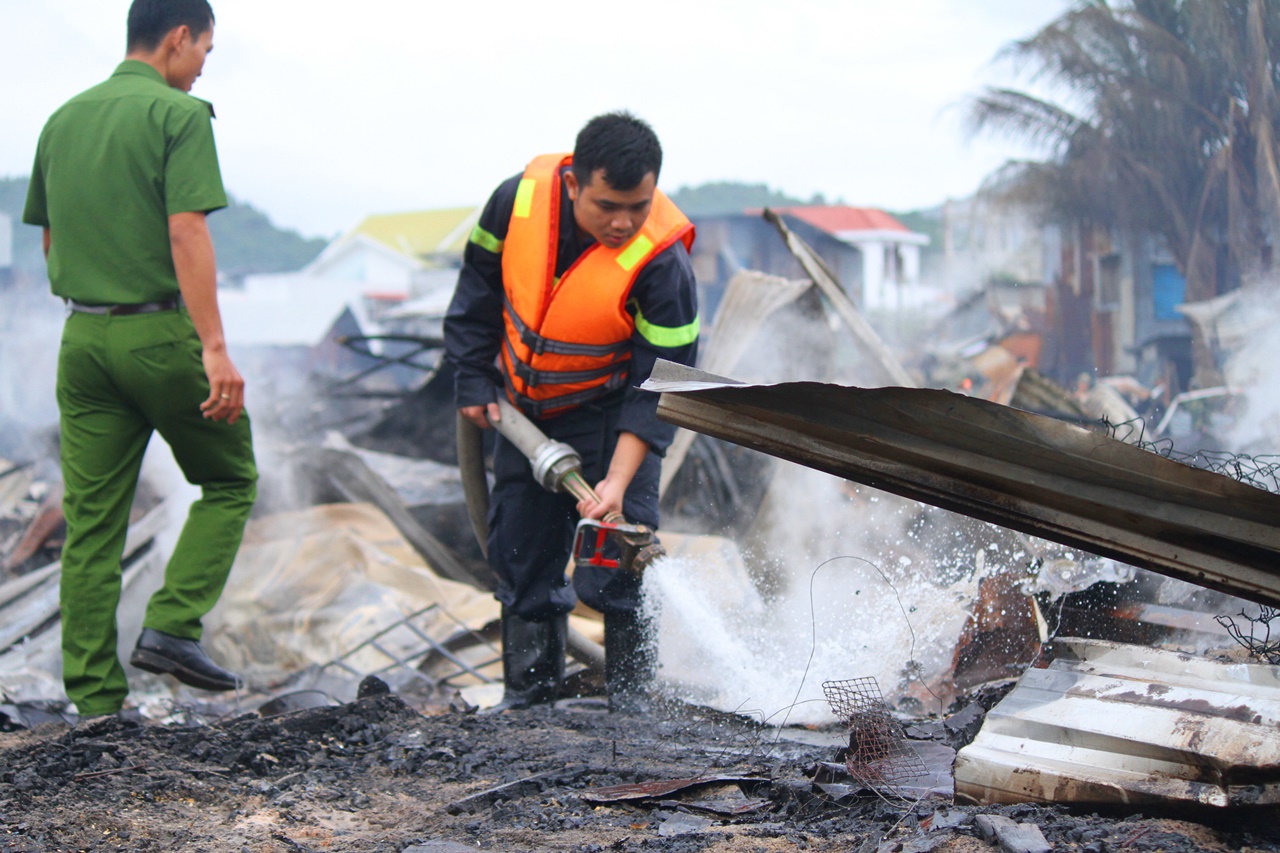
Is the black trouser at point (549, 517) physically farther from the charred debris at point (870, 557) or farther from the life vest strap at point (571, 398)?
the charred debris at point (870, 557)

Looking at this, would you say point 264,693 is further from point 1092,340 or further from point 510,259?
point 1092,340

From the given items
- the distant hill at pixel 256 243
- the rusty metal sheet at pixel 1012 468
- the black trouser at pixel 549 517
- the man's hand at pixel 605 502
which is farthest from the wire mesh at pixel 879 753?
the distant hill at pixel 256 243

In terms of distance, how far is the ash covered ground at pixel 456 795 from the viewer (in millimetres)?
1777

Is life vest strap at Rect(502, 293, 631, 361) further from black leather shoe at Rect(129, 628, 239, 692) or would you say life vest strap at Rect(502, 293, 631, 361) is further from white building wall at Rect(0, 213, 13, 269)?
white building wall at Rect(0, 213, 13, 269)

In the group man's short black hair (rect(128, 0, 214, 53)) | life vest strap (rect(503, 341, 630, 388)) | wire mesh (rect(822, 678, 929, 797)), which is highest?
man's short black hair (rect(128, 0, 214, 53))

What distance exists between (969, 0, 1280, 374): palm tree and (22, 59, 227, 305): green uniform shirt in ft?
38.6

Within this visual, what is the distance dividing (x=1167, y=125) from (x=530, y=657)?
1567 cm

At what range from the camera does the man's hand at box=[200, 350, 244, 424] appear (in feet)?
9.41

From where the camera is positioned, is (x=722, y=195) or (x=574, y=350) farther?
(x=722, y=195)

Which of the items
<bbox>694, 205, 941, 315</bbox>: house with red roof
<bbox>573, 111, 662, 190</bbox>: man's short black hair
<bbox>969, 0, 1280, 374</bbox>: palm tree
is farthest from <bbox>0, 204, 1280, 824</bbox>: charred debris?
<bbox>694, 205, 941, 315</bbox>: house with red roof

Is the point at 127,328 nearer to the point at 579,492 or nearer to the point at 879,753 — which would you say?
the point at 579,492

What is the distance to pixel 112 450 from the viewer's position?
2.96m

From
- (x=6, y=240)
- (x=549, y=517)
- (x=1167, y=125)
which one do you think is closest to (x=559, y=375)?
(x=549, y=517)

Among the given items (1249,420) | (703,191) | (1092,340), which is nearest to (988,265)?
(1092,340)
